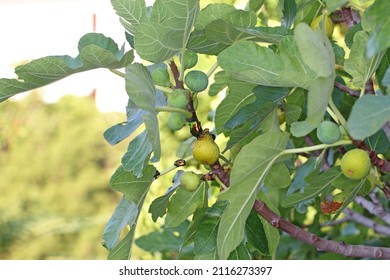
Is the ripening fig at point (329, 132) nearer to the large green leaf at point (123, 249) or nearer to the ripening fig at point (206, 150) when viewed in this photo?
Result: the ripening fig at point (206, 150)

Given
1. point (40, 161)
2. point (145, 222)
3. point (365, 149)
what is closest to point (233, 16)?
point (365, 149)

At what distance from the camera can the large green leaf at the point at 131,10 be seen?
85cm

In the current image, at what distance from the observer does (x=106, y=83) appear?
3297mm

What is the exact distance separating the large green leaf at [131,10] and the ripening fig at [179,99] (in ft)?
0.32

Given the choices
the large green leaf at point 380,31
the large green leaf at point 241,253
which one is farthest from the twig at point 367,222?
the large green leaf at point 380,31

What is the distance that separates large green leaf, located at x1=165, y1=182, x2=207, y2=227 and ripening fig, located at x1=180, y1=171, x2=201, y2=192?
4 cm

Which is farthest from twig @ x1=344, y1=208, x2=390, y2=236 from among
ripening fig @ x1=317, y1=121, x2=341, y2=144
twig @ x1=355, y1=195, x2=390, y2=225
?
ripening fig @ x1=317, y1=121, x2=341, y2=144

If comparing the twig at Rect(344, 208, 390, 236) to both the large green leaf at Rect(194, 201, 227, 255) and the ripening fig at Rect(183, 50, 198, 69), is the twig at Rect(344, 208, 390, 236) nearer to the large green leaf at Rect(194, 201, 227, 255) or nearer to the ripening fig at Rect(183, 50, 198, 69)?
the large green leaf at Rect(194, 201, 227, 255)

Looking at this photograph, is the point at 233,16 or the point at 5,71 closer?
the point at 233,16

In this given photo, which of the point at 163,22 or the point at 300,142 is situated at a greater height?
the point at 163,22

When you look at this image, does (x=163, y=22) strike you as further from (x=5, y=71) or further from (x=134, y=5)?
(x=5, y=71)

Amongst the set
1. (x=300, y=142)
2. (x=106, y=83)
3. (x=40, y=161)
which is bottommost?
(x=40, y=161)

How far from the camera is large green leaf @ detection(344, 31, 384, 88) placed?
786 millimetres

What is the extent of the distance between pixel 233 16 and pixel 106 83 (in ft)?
8.14
